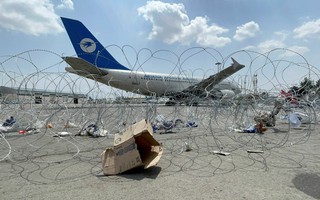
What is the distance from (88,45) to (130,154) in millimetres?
17956

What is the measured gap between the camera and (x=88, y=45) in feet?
66.4

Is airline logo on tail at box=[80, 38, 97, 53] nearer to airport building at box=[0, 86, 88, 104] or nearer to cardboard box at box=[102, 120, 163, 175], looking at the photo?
airport building at box=[0, 86, 88, 104]

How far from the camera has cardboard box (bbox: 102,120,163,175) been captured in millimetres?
3689

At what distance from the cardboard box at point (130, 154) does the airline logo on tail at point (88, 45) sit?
1720cm

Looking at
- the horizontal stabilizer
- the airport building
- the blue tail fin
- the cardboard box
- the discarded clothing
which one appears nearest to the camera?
the cardboard box

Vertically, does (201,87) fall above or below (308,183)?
above

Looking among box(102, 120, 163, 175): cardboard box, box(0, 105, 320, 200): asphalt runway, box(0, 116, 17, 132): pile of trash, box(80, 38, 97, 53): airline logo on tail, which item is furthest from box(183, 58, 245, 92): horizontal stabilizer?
box(80, 38, 97, 53): airline logo on tail

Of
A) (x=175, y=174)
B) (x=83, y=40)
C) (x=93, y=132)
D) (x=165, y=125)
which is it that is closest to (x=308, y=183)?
(x=175, y=174)

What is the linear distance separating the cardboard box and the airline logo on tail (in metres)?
17.2

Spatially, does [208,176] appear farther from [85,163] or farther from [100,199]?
[85,163]

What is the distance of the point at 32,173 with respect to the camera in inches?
146

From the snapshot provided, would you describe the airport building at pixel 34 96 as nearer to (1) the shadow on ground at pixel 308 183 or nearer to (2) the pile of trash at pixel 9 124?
(2) the pile of trash at pixel 9 124

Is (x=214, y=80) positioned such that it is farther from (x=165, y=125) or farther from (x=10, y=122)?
(x=10, y=122)

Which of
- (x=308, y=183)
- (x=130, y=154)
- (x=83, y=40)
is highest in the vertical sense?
(x=83, y=40)
